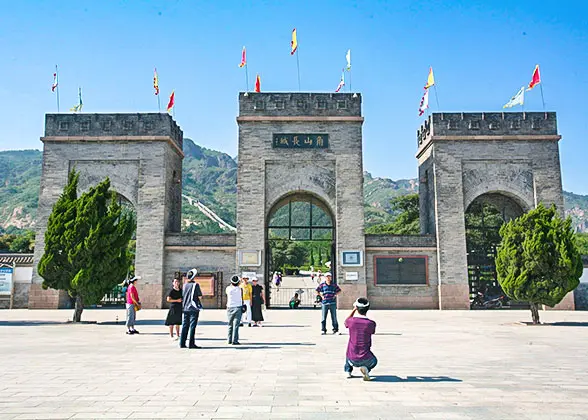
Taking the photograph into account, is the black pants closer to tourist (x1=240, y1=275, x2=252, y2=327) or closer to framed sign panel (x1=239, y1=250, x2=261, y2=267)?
tourist (x1=240, y1=275, x2=252, y2=327)

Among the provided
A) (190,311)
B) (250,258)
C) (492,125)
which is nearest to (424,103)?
(492,125)

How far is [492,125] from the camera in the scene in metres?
25.6

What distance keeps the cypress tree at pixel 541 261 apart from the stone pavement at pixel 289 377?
3.30 metres

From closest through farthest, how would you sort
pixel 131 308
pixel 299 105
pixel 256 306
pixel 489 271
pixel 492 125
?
pixel 131 308, pixel 256 306, pixel 299 105, pixel 492 125, pixel 489 271

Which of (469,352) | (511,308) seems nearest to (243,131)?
(511,308)

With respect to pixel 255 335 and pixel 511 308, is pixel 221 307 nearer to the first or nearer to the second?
pixel 255 335

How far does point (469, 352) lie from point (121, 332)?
937 cm

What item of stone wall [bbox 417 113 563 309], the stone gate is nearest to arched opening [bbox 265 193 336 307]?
the stone gate

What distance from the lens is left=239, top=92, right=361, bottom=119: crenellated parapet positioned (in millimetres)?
25344

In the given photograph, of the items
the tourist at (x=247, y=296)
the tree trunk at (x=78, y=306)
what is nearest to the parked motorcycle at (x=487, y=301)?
the tourist at (x=247, y=296)

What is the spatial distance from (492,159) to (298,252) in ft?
176

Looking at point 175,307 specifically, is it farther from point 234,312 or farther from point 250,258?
point 250,258

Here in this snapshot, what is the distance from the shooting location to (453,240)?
24.5 meters

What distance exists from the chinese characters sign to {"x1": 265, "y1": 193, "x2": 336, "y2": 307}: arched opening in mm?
2511
